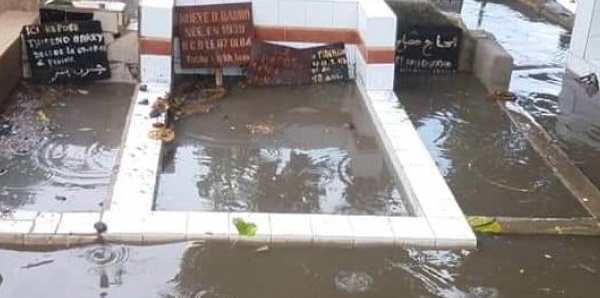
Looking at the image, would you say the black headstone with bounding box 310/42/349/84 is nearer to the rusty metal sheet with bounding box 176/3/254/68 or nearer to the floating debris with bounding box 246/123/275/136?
the rusty metal sheet with bounding box 176/3/254/68

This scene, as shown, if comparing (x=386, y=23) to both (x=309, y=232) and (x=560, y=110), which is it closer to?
(x=560, y=110)

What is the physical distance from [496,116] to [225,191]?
3358mm

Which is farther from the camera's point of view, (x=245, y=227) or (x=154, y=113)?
(x=154, y=113)

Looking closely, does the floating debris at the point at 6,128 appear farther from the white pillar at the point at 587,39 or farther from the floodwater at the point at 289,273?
the white pillar at the point at 587,39

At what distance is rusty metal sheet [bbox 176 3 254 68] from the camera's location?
793cm

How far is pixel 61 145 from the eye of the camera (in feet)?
19.9

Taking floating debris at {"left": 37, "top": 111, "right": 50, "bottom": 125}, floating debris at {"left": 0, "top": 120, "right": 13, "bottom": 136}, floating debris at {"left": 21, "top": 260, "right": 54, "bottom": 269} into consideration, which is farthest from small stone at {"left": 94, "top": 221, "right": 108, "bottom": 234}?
floating debris at {"left": 37, "top": 111, "right": 50, "bottom": 125}

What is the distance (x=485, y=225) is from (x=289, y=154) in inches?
71.0

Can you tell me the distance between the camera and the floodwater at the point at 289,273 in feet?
13.5

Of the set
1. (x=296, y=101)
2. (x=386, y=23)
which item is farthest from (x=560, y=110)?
(x=296, y=101)

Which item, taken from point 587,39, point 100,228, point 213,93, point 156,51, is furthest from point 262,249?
point 587,39

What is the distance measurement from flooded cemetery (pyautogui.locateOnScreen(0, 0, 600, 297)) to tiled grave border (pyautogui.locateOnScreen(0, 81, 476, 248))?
14mm

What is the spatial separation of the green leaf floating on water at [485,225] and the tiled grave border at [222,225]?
0.09m

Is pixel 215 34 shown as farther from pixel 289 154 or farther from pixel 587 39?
pixel 587 39
